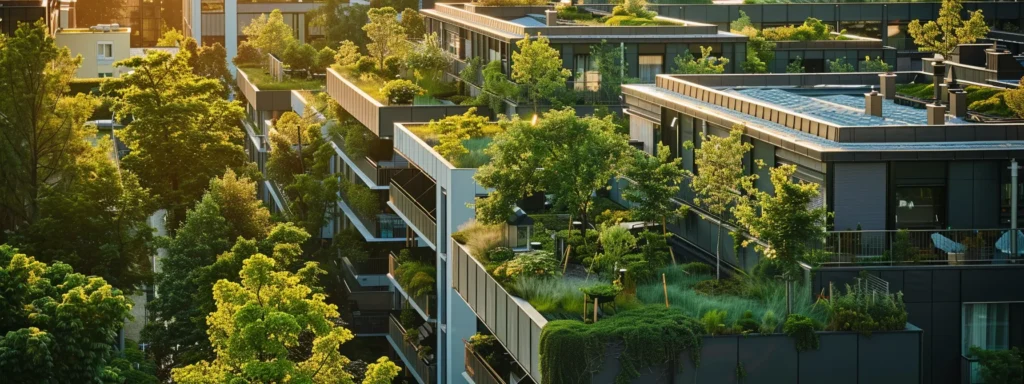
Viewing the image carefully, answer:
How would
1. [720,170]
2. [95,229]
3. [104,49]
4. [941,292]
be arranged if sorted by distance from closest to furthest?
[941,292]
[720,170]
[95,229]
[104,49]

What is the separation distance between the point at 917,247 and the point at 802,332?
521 centimetres

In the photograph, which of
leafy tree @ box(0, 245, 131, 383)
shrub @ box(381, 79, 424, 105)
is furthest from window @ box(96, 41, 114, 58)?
leafy tree @ box(0, 245, 131, 383)

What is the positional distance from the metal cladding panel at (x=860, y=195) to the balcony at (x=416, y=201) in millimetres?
23300

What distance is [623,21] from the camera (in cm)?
7800

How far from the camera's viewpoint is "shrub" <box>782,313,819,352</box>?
3931 cm

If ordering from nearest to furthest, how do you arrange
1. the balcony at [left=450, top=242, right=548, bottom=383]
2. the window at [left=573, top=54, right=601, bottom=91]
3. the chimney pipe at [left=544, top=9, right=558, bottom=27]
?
1. the balcony at [left=450, top=242, right=548, bottom=383]
2. the window at [left=573, top=54, right=601, bottom=91]
3. the chimney pipe at [left=544, top=9, right=558, bottom=27]

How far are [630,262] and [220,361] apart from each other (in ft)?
32.5

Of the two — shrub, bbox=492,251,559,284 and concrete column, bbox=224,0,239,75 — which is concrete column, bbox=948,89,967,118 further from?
concrete column, bbox=224,0,239,75

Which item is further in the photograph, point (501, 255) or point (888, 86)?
point (888, 86)

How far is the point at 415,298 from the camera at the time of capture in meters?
66.8

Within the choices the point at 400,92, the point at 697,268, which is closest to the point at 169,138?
the point at 400,92

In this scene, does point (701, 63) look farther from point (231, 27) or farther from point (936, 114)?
point (231, 27)

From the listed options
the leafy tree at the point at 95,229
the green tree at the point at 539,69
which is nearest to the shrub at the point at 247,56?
the leafy tree at the point at 95,229

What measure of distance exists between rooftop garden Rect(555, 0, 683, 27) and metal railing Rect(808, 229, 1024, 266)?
3499 cm
